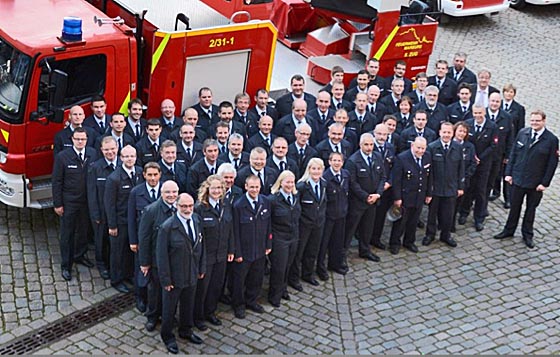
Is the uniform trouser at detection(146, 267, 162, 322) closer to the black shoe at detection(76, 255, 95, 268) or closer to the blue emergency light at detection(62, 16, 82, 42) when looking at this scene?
the black shoe at detection(76, 255, 95, 268)

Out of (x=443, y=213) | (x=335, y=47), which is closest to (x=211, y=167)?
(x=443, y=213)

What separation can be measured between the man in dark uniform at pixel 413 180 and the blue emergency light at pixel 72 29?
148 inches

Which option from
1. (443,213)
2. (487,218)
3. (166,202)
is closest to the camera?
(166,202)

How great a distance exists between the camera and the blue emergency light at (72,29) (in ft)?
33.0

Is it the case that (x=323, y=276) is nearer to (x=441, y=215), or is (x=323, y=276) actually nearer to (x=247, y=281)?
(x=247, y=281)

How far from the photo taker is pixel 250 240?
9.56 meters

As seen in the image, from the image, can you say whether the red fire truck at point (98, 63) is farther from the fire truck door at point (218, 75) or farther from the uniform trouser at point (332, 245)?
the uniform trouser at point (332, 245)

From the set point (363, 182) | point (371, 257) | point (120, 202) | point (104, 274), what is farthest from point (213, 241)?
point (371, 257)

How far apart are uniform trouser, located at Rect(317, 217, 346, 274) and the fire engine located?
2168 mm

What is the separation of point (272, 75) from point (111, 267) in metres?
3.94

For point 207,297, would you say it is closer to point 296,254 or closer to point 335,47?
point 296,254

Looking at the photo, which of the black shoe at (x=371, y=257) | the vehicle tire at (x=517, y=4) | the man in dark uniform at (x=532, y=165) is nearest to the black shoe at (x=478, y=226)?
the man in dark uniform at (x=532, y=165)

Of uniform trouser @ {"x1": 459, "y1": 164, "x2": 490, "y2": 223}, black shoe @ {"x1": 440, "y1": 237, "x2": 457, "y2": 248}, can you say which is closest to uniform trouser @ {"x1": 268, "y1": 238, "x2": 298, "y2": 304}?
black shoe @ {"x1": 440, "y1": 237, "x2": 457, "y2": 248}

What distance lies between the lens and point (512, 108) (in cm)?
1246
